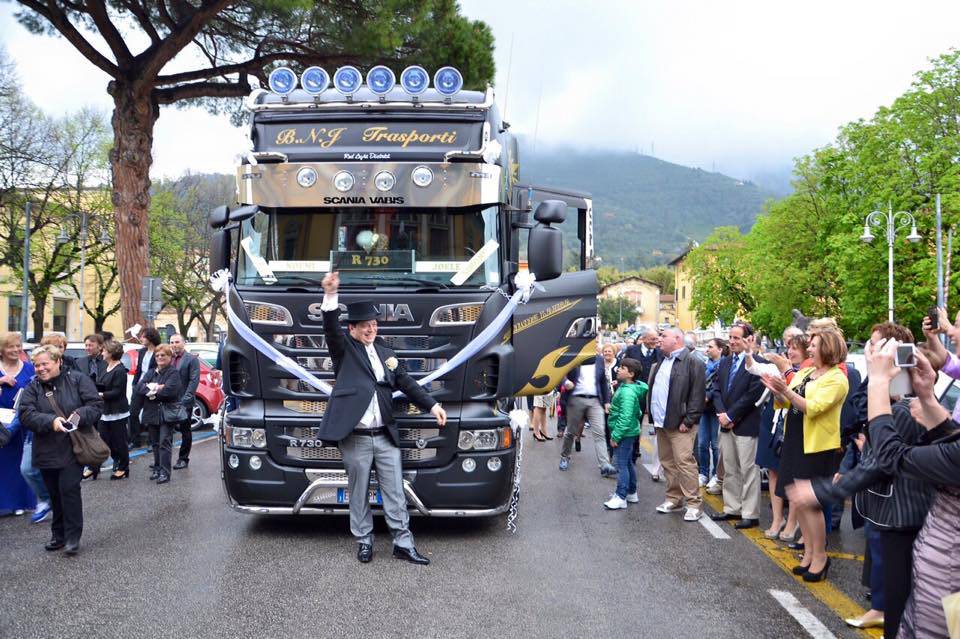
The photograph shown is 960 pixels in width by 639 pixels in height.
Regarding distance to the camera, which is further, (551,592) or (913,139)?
(913,139)

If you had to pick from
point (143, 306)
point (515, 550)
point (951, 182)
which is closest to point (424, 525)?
point (515, 550)

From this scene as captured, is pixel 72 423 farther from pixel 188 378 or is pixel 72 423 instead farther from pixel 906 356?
pixel 906 356

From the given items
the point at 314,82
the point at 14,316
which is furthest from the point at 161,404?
the point at 14,316

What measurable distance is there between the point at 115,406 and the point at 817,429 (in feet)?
26.0

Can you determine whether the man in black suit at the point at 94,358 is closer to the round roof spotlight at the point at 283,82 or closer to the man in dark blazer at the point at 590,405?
the round roof spotlight at the point at 283,82

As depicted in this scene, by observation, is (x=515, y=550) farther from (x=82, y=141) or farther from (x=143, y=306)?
(x=82, y=141)

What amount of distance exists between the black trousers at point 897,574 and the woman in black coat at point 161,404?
27.6 ft

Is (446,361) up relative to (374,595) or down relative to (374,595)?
up

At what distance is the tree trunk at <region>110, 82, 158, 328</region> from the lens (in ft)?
55.4

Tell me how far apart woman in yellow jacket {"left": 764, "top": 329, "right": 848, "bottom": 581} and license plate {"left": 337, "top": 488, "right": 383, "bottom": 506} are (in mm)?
3223

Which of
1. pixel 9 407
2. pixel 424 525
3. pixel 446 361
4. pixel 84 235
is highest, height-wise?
pixel 84 235

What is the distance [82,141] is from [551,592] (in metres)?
37.9

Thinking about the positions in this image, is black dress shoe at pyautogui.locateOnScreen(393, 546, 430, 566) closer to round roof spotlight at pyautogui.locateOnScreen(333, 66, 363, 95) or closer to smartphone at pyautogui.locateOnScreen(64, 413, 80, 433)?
smartphone at pyautogui.locateOnScreen(64, 413, 80, 433)

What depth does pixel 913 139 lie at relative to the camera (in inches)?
1366
